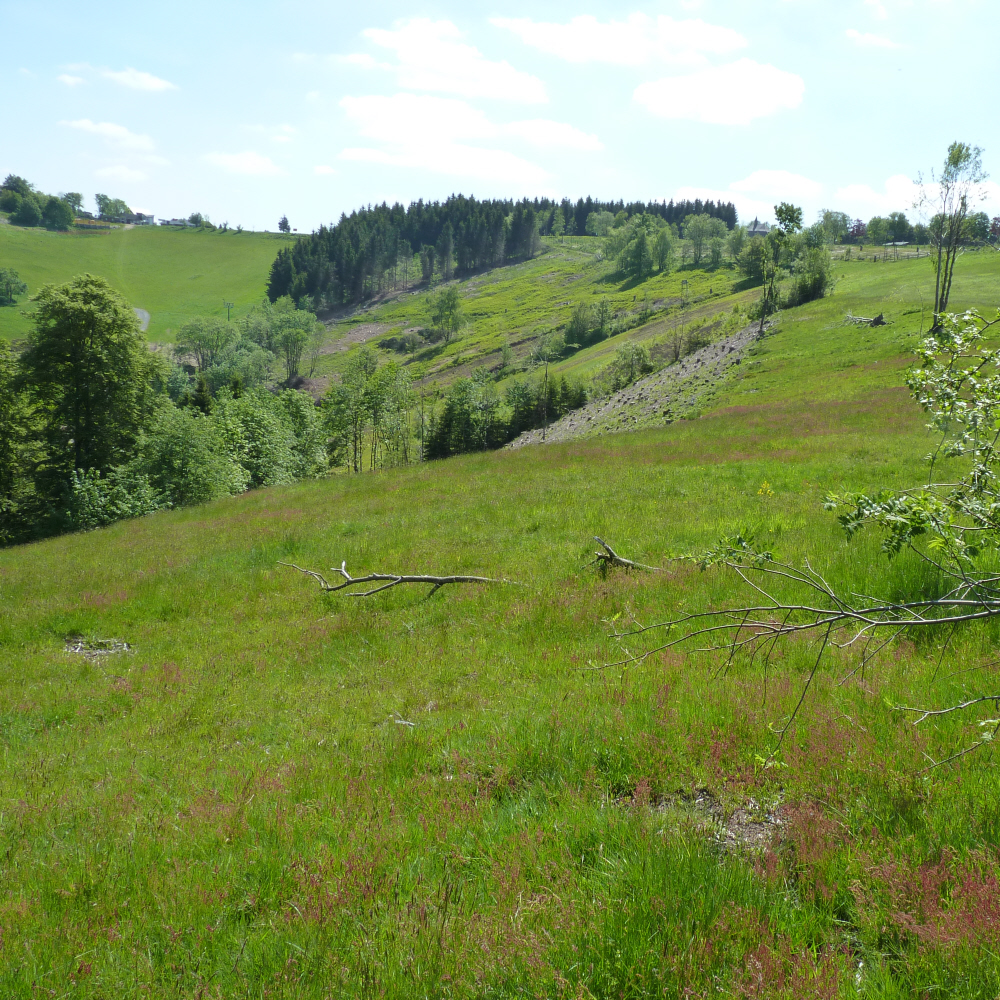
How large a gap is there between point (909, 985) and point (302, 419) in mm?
80747

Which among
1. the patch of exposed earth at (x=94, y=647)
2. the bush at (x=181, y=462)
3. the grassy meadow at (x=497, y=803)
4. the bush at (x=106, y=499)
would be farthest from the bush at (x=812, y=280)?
the patch of exposed earth at (x=94, y=647)

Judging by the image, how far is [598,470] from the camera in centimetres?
2345

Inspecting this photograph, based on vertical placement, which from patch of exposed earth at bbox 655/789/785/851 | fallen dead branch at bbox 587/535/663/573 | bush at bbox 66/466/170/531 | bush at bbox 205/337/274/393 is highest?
bush at bbox 205/337/274/393

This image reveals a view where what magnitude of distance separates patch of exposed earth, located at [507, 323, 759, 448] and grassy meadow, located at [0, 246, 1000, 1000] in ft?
128

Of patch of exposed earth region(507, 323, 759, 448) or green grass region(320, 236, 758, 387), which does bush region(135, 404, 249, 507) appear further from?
green grass region(320, 236, 758, 387)

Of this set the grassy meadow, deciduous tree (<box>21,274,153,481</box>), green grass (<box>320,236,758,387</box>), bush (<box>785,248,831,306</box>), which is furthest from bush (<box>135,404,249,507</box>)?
bush (<box>785,248,831,306</box>)

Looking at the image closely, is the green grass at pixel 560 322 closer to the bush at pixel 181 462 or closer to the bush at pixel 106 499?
the bush at pixel 181 462

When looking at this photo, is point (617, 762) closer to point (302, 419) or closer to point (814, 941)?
point (814, 941)

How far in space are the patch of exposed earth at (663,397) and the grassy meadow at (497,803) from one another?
39.0 meters

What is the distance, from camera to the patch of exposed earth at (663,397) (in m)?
51.8

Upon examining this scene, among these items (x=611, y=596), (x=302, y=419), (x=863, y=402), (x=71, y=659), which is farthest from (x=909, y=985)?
(x=302, y=419)

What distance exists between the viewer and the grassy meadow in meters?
3.08

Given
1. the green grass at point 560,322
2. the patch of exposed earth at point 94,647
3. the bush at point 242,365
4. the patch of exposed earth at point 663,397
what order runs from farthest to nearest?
the bush at point 242,365 → the green grass at point 560,322 → the patch of exposed earth at point 663,397 → the patch of exposed earth at point 94,647

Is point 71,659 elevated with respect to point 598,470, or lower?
lower
